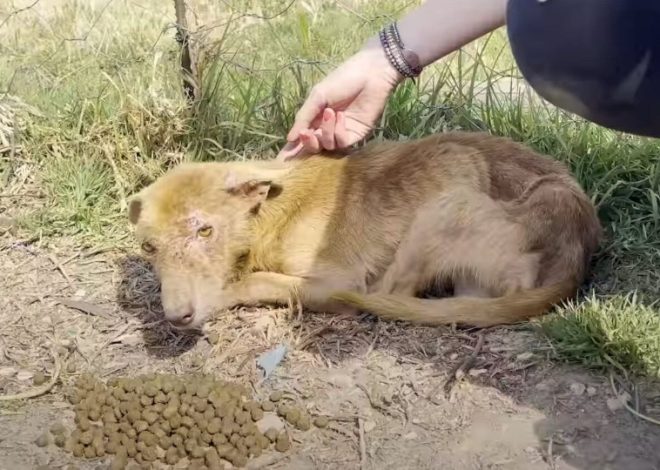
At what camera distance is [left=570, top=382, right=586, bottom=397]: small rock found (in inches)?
126

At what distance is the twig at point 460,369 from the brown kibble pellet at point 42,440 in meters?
1.38

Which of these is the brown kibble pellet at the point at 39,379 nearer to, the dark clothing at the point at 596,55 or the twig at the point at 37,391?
the twig at the point at 37,391

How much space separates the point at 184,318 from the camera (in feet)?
12.2

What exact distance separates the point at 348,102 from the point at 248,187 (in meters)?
0.66

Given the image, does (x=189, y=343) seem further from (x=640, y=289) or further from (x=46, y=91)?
(x=46, y=91)

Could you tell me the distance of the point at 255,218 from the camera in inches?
164

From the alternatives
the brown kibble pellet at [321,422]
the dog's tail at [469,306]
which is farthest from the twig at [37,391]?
the dog's tail at [469,306]

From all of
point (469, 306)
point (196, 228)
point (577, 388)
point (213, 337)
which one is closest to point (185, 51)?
point (196, 228)

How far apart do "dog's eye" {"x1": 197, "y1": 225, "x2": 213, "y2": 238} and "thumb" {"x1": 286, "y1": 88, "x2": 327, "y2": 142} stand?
58 cm

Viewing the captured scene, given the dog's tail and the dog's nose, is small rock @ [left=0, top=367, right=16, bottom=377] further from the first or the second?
the dog's tail

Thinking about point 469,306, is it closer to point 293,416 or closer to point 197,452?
point 293,416

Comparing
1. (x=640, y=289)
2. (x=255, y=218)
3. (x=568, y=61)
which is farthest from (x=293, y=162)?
(x=568, y=61)

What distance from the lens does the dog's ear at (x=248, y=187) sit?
4.07 m

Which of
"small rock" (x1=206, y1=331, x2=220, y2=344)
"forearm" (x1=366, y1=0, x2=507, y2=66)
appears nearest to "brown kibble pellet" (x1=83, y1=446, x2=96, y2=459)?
"small rock" (x1=206, y1=331, x2=220, y2=344)
